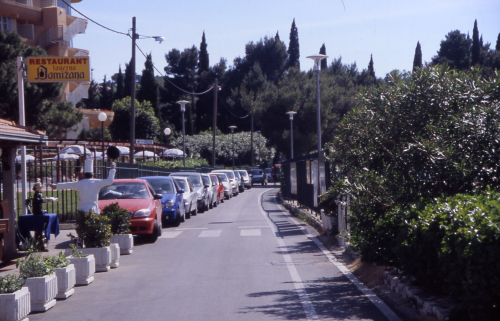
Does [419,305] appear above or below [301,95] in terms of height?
below

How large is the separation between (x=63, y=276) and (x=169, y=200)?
34.7ft

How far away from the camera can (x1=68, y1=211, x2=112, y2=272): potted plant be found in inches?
395

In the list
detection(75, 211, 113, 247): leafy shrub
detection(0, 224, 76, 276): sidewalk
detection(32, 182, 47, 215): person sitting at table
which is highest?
detection(32, 182, 47, 215): person sitting at table

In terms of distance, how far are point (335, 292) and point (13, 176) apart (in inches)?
281

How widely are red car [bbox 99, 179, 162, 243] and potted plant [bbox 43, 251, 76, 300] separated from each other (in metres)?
5.93

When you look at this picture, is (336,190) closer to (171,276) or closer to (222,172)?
(171,276)

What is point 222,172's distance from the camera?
37844mm

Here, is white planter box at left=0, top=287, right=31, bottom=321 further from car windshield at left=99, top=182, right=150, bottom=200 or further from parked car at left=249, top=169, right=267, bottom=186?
parked car at left=249, top=169, right=267, bottom=186

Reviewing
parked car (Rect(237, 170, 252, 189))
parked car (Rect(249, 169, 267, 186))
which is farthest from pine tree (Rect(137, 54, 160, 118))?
parked car (Rect(237, 170, 252, 189))

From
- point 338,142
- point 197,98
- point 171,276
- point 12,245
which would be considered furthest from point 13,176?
point 197,98

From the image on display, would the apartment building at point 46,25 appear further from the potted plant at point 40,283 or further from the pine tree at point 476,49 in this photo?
the pine tree at point 476,49

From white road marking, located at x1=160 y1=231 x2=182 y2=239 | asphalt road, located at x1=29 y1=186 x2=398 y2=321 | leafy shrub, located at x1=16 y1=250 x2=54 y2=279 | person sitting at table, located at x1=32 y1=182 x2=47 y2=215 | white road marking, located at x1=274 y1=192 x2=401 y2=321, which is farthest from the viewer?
white road marking, located at x1=160 y1=231 x2=182 y2=239

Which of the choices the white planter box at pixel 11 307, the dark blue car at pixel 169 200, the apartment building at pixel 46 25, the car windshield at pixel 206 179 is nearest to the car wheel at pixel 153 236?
the dark blue car at pixel 169 200

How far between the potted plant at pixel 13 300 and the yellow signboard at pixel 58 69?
8.00 metres
